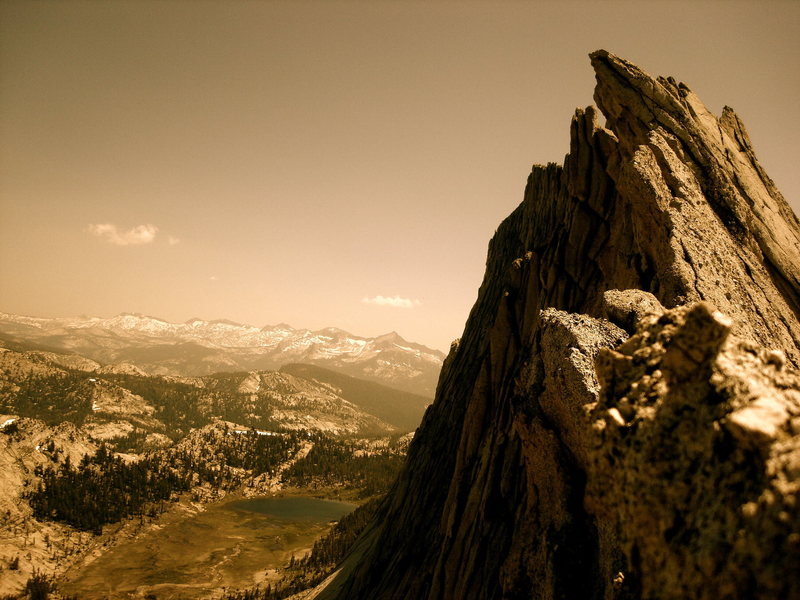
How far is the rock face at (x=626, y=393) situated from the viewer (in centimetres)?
360

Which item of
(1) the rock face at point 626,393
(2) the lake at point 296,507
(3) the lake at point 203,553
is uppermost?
(1) the rock face at point 626,393

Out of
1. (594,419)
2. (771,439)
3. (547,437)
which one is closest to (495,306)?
(547,437)

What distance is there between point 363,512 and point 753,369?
99941mm

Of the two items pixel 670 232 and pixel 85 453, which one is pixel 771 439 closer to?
pixel 670 232

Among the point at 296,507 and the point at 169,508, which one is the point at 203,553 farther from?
the point at 296,507

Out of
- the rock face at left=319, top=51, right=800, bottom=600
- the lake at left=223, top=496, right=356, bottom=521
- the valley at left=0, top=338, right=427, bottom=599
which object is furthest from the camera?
the lake at left=223, top=496, right=356, bottom=521

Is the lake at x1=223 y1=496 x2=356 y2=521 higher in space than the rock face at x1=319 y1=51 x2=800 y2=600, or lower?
lower

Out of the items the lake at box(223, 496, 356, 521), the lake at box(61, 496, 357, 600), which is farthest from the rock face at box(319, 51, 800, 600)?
the lake at box(223, 496, 356, 521)

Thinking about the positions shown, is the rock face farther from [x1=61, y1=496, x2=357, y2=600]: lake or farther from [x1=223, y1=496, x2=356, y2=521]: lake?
[x1=223, y1=496, x2=356, y2=521]: lake

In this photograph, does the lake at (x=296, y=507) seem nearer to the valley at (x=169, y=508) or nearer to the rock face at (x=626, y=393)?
the valley at (x=169, y=508)

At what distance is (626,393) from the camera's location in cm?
501

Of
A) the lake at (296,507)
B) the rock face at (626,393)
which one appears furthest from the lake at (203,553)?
the rock face at (626,393)

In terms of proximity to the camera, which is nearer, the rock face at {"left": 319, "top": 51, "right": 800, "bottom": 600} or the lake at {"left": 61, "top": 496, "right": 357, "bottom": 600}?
the rock face at {"left": 319, "top": 51, "right": 800, "bottom": 600}

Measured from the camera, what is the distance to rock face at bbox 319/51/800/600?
142 inches
